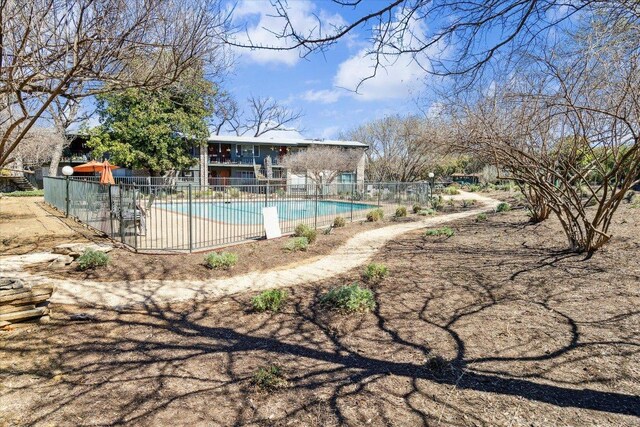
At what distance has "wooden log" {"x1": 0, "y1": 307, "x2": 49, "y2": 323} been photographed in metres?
4.31

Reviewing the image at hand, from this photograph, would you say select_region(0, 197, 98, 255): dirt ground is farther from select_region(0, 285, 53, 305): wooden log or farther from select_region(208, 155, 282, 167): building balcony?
select_region(208, 155, 282, 167): building balcony

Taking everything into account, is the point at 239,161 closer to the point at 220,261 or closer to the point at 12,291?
the point at 220,261

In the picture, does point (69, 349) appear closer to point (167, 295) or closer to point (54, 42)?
point (167, 295)

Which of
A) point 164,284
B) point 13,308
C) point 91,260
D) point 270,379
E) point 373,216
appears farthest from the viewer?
point 373,216

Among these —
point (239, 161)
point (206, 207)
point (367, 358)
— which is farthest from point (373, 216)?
point (239, 161)

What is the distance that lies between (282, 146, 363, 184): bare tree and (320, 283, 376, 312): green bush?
84.0ft

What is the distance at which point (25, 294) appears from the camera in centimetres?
447

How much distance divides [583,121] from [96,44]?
8483 millimetres

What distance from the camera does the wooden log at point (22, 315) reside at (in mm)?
4309

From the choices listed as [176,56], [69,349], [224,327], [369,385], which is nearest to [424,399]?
[369,385]

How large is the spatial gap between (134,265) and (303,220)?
22.8ft

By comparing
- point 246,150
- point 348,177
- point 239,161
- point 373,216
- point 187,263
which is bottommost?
point 187,263

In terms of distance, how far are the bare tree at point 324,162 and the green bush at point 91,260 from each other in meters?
24.1

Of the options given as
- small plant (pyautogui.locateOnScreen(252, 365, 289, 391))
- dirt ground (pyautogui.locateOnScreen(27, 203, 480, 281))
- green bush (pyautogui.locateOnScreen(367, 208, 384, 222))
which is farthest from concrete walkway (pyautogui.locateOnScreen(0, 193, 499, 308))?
green bush (pyautogui.locateOnScreen(367, 208, 384, 222))
